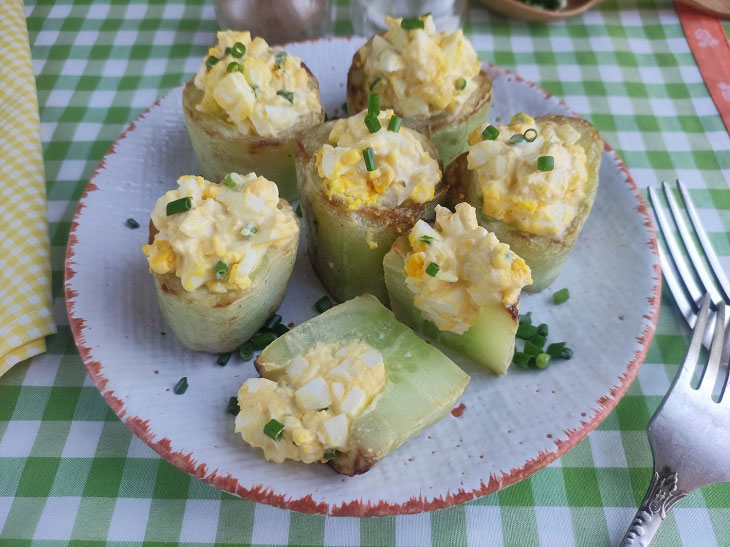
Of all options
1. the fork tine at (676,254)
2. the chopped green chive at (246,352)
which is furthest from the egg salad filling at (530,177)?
the chopped green chive at (246,352)

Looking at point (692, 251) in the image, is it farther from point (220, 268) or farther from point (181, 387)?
point (181, 387)

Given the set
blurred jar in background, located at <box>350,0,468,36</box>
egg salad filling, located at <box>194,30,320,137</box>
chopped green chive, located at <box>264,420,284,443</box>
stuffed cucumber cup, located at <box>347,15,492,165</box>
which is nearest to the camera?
chopped green chive, located at <box>264,420,284,443</box>

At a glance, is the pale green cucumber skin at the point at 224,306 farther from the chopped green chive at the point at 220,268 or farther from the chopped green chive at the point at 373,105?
the chopped green chive at the point at 373,105

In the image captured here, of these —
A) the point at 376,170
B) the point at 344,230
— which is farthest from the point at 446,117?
the point at 344,230

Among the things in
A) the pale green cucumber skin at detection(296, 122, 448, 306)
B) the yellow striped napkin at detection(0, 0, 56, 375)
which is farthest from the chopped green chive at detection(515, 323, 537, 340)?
the yellow striped napkin at detection(0, 0, 56, 375)

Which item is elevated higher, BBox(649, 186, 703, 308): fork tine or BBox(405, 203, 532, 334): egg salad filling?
BBox(405, 203, 532, 334): egg salad filling

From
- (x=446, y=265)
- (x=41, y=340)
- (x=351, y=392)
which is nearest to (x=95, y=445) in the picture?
(x=41, y=340)

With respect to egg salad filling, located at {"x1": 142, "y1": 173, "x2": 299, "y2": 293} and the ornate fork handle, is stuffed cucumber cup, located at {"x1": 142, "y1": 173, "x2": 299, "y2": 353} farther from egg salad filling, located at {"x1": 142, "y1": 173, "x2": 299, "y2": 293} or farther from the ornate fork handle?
the ornate fork handle
